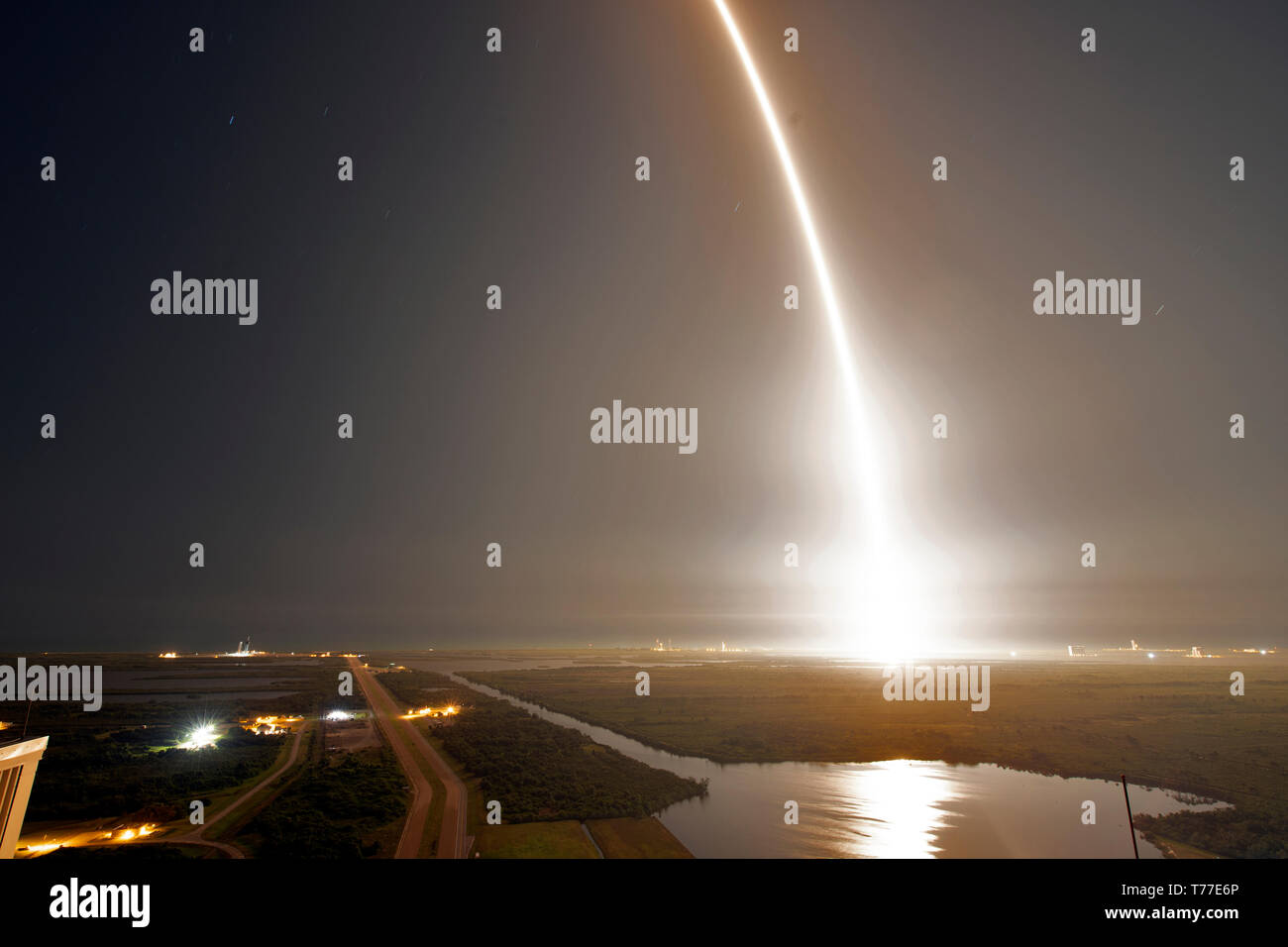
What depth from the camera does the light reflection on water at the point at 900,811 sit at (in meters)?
28.7

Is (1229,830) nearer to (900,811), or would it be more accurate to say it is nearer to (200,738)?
(900,811)

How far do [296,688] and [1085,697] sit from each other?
111 meters

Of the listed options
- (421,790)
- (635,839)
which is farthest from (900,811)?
(421,790)

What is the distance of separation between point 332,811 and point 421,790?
5.10 m

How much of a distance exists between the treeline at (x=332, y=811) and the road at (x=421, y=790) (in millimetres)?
877

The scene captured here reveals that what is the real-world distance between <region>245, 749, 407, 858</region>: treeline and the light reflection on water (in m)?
14.0

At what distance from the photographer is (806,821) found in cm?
3203

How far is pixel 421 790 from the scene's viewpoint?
33750mm

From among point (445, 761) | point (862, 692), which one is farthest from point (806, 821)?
point (862, 692)
